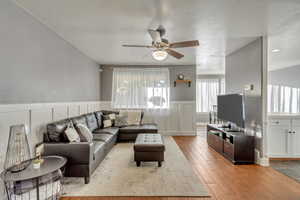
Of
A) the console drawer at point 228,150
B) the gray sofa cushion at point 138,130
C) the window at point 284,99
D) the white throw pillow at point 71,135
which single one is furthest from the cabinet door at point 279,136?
the white throw pillow at point 71,135

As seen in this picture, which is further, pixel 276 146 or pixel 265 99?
pixel 276 146

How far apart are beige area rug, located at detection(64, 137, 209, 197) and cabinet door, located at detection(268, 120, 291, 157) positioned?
6.50 ft

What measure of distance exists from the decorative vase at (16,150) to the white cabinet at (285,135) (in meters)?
4.45

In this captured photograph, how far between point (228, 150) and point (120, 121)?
318cm

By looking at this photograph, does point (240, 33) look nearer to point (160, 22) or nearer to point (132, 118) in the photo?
point (160, 22)

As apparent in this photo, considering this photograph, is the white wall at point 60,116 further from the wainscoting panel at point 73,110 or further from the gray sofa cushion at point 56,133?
the gray sofa cushion at point 56,133

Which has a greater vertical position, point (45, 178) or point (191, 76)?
point (191, 76)

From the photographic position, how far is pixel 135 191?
2.39 meters

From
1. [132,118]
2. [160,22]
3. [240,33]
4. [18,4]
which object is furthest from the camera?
[132,118]

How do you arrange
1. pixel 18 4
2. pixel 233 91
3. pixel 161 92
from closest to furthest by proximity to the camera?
pixel 18 4 < pixel 233 91 < pixel 161 92

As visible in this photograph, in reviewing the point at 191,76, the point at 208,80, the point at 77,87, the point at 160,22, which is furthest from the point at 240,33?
the point at 208,80

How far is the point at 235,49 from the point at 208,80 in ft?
15.1

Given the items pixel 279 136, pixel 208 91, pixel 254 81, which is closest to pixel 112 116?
pixel 254 81

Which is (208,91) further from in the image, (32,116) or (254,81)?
(32,116)
